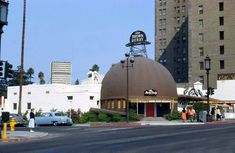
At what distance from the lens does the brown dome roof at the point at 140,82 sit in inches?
2532

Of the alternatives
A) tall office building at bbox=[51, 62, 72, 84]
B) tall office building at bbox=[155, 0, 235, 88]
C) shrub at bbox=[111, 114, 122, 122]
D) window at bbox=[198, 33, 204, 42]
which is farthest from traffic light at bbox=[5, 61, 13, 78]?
window at bbox=[198, 33, 204, 42]

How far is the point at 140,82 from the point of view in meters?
64.5

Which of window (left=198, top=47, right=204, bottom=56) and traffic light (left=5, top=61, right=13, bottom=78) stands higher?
window (left=198, top=47, right=204, bottom=56)

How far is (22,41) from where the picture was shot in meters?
51.0

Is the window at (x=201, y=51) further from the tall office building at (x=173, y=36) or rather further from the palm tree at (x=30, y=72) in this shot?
the palm tree at (x=30, y=72)

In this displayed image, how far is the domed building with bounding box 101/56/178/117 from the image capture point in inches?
2530

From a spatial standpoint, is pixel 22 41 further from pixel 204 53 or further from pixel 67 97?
pixel 204 53

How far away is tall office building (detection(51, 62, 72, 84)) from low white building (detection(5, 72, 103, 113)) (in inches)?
507

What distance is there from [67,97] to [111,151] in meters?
54.0

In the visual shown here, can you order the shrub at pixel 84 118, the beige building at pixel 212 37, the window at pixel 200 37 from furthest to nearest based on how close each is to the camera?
the window at pixel 200 37 < the beige building at pixel 212 37 < the shrub at pixel 84 118

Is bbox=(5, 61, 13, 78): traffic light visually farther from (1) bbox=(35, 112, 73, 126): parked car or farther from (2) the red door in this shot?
(2) the red door

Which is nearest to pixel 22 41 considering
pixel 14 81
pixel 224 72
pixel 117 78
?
pixel 117 78

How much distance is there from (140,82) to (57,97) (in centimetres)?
1442

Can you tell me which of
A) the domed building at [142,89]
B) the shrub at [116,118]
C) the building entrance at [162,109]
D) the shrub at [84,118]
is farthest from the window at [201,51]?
the shrub at [116,118]
